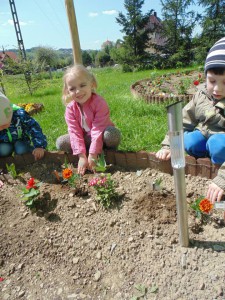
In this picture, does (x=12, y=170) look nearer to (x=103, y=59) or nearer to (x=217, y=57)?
(x=217, y=57)

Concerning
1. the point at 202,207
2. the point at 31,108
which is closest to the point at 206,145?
the point at 202,207

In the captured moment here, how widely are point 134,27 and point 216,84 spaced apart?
59.3ft

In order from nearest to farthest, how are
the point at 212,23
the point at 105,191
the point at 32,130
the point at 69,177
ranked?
the point at 105,191
the point at 69,177
the point at 32,130
the point at 212,23

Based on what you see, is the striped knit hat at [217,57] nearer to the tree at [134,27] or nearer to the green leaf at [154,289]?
the green leaf at [154,289]

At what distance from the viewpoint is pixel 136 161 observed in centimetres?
247

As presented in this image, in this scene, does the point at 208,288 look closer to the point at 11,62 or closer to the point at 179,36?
the point at 11,62

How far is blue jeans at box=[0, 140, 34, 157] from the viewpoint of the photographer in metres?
2.84

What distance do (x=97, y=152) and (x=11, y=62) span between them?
720 cm

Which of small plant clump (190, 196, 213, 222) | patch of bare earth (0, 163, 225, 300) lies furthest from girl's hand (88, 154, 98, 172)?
small plant clump (190, 196, 213, 222)

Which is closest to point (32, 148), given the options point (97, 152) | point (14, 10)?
point (97, 152)

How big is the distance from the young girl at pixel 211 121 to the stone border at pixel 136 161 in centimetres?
10

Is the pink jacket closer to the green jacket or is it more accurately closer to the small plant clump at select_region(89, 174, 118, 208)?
the small plant clump at select_region(89, 174, 118, 208)

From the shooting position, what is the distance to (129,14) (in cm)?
1806

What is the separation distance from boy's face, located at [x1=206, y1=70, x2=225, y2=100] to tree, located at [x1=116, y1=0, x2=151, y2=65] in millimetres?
16806
